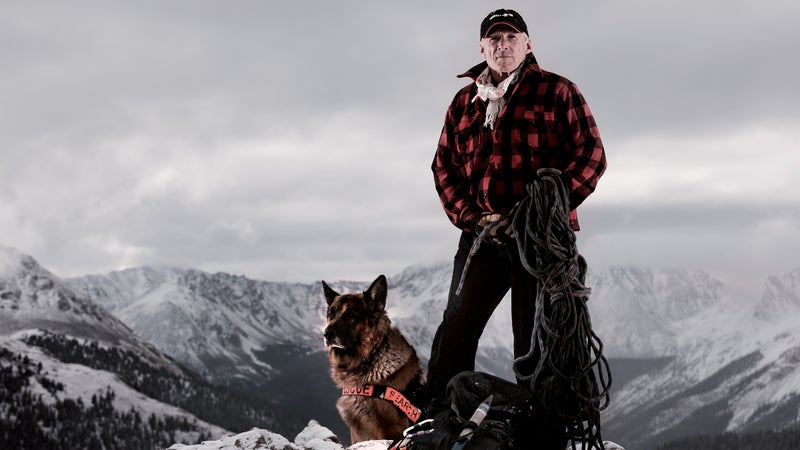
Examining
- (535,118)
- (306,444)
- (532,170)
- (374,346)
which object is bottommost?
(306,444)

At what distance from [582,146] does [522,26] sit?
1523 millimetres

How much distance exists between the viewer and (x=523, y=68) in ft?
28.3

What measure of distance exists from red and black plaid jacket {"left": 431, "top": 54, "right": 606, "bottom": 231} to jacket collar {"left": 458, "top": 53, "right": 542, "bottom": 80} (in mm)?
11

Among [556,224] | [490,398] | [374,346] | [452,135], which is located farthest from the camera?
[374,346]

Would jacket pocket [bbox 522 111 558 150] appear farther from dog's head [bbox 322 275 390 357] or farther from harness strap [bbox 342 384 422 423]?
harness strap [bbox 342 384 422 423]

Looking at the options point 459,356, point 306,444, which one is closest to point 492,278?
point 459,356

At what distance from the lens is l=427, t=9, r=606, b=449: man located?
8.20 metres

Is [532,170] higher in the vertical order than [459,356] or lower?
higher

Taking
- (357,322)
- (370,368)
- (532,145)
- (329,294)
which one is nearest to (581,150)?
(532,145)

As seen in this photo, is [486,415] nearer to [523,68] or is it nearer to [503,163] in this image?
[503,163]

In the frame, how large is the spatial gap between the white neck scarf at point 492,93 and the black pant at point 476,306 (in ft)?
4.40

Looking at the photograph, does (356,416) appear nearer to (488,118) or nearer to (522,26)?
(488,118)

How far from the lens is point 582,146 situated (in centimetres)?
819

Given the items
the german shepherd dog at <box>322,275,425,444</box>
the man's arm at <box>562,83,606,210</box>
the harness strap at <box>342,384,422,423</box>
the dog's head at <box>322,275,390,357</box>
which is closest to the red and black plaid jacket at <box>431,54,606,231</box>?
the man's arm at <box>562,83,606,210</box>
